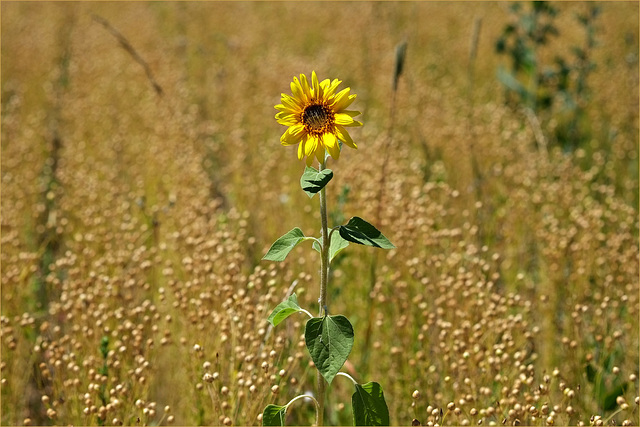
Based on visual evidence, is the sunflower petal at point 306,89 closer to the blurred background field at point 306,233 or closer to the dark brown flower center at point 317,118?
the dark brown flower center at point 317,118

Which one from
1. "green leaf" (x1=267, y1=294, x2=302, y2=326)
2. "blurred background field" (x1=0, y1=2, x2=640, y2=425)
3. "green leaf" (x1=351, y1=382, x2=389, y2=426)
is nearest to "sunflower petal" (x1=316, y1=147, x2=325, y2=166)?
"green leaf" (x1=267, y1=294, x2=302, y2=326)

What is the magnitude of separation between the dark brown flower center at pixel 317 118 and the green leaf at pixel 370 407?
2.18 feet

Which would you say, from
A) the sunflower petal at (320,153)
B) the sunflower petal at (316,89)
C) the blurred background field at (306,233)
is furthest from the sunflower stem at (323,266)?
the blurred background field at (306,233)

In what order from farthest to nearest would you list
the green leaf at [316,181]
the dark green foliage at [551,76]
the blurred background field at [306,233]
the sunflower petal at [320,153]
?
1. the dark green foliage at [551,76]
2. the blurred background field at [306,233]
3. the sunflower petal at [320,153]
4. the green leaf at [316,181]

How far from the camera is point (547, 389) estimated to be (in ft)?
6.00

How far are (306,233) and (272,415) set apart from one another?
69.7 inches

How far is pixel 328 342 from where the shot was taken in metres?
1.44

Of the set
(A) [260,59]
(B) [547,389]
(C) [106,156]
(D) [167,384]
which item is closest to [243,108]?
(C) [106,156]

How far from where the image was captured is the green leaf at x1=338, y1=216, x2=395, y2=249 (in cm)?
142

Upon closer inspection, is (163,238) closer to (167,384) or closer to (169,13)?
(167,384)

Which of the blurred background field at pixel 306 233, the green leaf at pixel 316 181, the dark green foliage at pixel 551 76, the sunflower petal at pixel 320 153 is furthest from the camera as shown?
the dark green foliage at pixel 551 76

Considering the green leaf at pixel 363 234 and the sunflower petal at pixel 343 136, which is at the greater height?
the sunflower petal at pixel 343 136

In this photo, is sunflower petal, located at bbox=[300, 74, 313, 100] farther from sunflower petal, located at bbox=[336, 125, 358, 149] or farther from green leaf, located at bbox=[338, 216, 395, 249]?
green leaf, located at bbox=[338, 216, 395, 249]

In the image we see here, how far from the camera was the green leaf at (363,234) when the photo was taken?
1.42 metres
